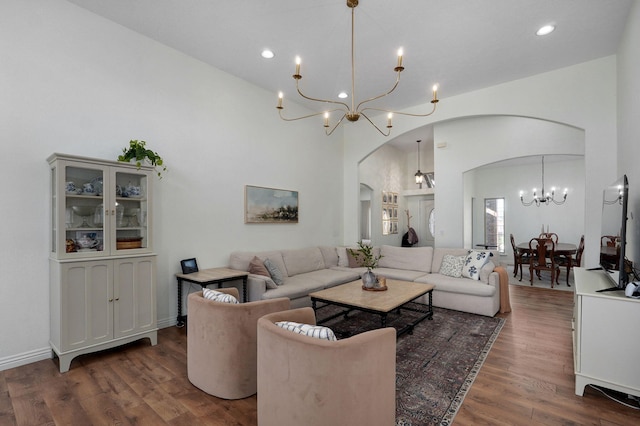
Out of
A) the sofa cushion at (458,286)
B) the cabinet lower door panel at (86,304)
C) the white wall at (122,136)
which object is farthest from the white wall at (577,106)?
the cabinet lower door panel at (86,304)

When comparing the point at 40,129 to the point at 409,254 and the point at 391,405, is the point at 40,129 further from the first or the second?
the point at 409,254

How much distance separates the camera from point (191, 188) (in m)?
4.12

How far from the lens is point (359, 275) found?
17.1 ft

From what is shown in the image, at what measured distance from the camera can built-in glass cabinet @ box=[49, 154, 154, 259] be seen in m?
2.78

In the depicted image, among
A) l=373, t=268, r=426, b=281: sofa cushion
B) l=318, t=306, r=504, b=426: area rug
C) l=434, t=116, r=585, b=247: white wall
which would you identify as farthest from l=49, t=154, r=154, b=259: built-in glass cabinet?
l=434, t=116, r=585, b=247: white wall

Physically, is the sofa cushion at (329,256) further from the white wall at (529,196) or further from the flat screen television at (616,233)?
the white wall at (529,196)

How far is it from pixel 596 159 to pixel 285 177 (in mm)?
4490

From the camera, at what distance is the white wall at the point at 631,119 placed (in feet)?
8.62

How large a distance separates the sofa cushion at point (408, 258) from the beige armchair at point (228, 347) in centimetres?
372

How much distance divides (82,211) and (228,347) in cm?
204

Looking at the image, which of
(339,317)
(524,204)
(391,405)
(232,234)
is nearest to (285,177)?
(232,234)

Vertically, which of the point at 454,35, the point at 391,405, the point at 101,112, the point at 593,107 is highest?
the point at 454,35

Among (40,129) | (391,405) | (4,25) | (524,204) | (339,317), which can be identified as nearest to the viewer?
(391,405)

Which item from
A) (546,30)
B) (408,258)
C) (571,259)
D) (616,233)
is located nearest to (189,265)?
(408,258)
